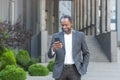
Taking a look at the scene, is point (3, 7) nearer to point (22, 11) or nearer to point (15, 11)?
point (15, 11)

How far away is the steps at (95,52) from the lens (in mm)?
23125

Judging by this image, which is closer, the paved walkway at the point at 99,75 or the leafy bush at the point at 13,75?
the leafy bush at the point at 13,75

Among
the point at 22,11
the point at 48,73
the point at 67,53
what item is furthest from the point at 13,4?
the point at 67,53

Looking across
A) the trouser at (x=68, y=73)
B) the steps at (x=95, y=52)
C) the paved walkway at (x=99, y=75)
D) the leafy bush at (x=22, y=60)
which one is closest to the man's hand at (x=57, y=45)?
the trouser at (x=68, y=73)

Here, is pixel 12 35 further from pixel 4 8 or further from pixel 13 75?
pixel 4 8

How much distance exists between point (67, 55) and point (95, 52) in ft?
65.2

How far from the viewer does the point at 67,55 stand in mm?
4703

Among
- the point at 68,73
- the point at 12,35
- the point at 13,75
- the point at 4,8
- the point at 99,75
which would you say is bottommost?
the point at 99,75

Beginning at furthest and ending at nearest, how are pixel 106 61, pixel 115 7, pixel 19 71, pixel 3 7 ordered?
pixel 115 7 < pixel 3 7 < pixel 106 61 < pixel 19 71

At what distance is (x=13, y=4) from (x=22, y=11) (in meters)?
3.29

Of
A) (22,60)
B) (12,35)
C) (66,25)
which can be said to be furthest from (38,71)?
(66,25)

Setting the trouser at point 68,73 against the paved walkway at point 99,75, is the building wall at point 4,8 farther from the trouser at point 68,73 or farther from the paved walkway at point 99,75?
the trouser at point 68,73

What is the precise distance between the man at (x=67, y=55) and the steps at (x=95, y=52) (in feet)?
60.0

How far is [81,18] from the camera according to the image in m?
39.8
